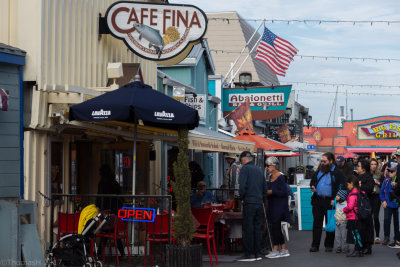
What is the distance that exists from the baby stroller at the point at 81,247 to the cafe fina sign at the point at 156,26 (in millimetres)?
4402

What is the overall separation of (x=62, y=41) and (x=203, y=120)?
11666 mm

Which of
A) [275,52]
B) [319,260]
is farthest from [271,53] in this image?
[319,260]

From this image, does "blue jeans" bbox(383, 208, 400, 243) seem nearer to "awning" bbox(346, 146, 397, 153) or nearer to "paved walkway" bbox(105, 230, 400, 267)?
"paved walkway" bbox(105, 230, 400, 267)

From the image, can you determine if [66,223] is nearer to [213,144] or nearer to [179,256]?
[179,256]

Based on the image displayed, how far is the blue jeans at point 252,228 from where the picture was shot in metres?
12.1

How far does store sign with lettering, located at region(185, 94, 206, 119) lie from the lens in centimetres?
2127

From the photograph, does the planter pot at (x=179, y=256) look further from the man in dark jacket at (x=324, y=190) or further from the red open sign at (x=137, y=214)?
the man in dark jacket at (x=324, y=190)

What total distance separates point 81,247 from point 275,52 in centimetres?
1701

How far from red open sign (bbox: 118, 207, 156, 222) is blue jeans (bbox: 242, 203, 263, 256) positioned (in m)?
2.39

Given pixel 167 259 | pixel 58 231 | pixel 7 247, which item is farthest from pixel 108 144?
pixel 7 247

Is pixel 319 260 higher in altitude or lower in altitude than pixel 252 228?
lower

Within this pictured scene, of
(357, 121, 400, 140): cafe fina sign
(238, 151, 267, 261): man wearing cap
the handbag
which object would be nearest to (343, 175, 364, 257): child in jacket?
the handbag

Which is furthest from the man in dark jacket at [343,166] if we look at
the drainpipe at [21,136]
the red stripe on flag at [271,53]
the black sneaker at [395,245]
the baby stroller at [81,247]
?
the red stripe on flag at [271,53]

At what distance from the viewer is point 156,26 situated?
13.6 meters
